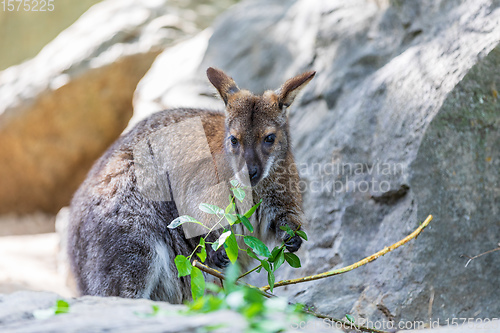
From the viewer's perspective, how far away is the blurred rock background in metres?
3.85

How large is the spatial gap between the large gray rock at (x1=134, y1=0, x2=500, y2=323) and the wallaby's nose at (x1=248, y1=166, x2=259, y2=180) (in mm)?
1152

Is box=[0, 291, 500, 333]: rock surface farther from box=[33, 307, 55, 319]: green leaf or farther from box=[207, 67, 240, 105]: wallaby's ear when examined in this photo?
box=[207, 67, 240, 105]: wallaby's ear

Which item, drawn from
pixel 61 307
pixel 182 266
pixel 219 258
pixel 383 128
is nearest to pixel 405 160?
pixel 383 128

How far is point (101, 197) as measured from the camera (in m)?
3.86

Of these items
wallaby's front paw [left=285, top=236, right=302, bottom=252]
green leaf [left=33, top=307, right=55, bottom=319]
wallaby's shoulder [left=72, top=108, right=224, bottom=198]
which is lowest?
wallaby's front paw [left=285, top=236, right=302, bottom=252]

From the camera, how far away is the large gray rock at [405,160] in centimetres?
383

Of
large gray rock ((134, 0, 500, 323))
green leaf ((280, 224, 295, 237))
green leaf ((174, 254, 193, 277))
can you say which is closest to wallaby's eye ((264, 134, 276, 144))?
green leaf ((280, 224, 295, 237))

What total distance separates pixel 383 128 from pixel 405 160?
479mm

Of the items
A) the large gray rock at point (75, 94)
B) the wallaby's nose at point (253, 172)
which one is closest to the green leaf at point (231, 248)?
the wallaby's nose at point (253, 172)

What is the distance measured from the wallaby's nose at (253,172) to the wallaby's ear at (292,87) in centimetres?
65

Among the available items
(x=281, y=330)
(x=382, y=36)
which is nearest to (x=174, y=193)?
(x=281, y=330)

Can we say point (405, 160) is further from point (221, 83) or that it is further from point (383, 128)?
point (221, 83)

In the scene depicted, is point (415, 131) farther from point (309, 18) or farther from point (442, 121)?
point (309, 18)

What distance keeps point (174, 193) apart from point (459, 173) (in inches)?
83.0
